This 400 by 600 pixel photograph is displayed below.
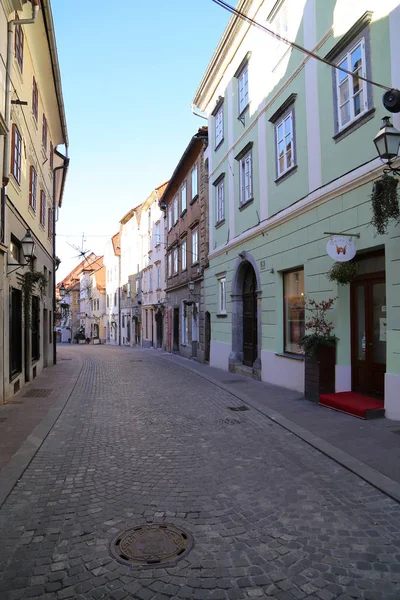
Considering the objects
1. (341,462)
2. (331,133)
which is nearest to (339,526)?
(341,462)

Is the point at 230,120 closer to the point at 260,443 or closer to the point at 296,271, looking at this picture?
the point at 296,271

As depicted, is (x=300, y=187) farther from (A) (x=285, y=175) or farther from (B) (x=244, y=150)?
(B) (x=244, y=150)

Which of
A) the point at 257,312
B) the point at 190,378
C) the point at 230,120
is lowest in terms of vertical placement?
the point at 190,378

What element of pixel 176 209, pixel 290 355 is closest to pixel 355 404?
pixel 290 355

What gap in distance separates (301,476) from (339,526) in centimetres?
119

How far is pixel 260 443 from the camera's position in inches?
240

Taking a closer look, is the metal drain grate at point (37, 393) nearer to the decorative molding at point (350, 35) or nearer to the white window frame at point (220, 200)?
the white window frame at point (220, 200)

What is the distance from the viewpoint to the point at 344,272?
25.7 feet

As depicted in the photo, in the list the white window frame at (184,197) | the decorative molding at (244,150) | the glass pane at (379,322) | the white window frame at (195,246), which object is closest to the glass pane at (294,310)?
the glass pane at (379,322)

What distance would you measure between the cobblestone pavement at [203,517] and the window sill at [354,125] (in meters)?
5.53

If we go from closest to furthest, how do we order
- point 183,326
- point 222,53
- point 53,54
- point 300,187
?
point 300,187 → point 53,54 → point 222,53 → point 183,326

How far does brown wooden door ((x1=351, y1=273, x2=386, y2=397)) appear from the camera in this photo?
7707mm

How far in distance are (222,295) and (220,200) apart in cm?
369

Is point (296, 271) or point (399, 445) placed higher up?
point (296, 271)
